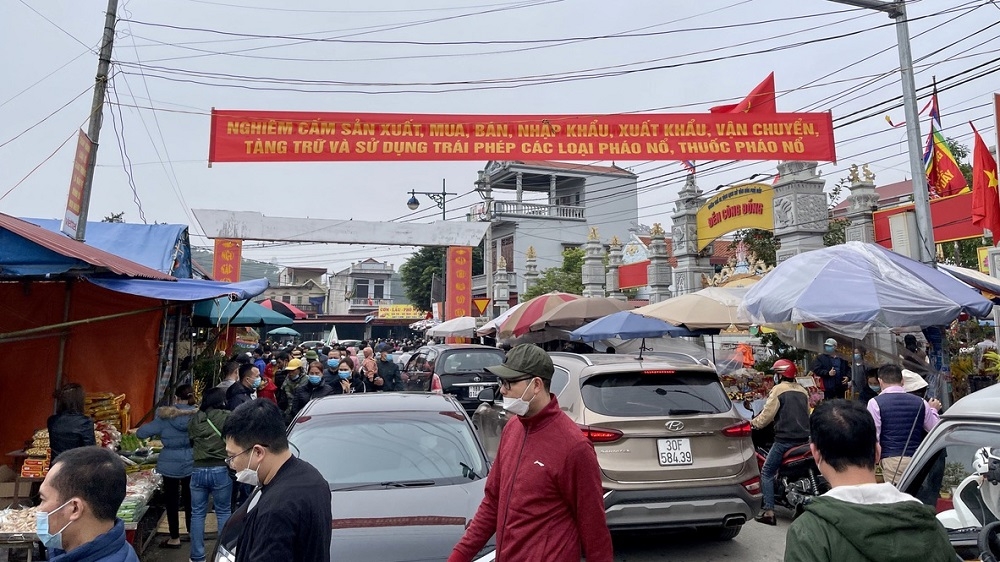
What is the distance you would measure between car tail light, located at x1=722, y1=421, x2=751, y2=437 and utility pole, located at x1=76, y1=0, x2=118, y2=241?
8.42m

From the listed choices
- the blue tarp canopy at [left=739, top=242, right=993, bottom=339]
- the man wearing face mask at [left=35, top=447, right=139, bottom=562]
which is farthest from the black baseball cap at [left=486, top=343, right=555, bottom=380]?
the blue tarp canopy at [left=739, top=242, right=993, bottom=339]

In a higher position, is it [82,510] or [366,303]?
[366,303]

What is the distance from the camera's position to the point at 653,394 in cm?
551

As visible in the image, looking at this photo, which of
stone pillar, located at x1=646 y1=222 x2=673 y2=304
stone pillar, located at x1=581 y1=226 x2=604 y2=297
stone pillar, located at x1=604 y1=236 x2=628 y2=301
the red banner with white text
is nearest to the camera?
the red banner with white text

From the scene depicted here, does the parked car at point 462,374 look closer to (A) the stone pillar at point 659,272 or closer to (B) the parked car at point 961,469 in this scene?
(A) the stone pillar at point 659,272

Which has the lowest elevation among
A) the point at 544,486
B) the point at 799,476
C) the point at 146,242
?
the point at 799,476

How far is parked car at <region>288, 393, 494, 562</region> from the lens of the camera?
144 inches

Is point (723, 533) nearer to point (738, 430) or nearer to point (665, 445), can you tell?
point (738, 430)

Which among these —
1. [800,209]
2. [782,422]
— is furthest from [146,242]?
[800,209]

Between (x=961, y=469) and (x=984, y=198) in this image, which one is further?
(x=984, y=198)

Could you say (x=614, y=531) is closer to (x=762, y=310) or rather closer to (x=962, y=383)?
(x=762, y=310)

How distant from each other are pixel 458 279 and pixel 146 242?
51.6 feet

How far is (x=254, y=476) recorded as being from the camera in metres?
2.77

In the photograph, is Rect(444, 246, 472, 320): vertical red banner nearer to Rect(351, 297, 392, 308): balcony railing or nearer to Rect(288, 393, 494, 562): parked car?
Rect(288, 393, 494, 562): parked car
